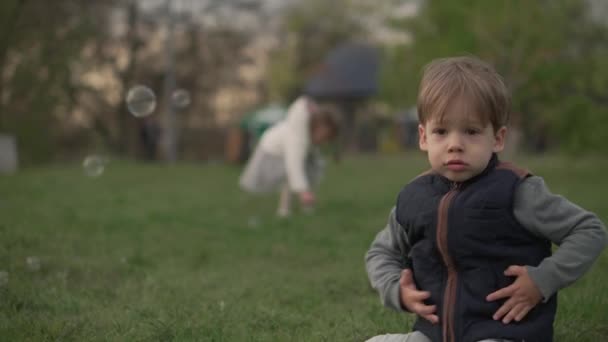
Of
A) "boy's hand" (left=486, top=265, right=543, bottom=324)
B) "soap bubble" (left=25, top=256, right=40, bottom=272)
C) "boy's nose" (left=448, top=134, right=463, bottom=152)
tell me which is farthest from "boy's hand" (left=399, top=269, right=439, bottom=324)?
"soap bubble" (left=25, top=256, right=40, bottom=272)

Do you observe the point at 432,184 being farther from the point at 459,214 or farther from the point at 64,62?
the point at 64,62

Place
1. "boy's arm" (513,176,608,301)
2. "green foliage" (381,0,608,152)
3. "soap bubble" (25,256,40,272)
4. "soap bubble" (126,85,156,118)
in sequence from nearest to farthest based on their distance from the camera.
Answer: "boy's arm" (513,176,608,301)
"soap bubble" (25,256,40,272)
"soap bubble" (126,85,156,118)
"green foliage" (381,0,608,152)

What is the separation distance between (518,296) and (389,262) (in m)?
0.54

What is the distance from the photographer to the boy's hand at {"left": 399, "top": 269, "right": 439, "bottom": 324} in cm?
266

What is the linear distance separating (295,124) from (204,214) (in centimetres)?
169

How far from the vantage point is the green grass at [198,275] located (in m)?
3.61

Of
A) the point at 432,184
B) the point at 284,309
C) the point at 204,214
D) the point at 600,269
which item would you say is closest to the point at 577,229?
the point at 432,184

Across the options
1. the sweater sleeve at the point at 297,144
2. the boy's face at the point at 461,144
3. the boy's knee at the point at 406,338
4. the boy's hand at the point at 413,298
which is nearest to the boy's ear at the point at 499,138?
the boy's face at the point at 461,144

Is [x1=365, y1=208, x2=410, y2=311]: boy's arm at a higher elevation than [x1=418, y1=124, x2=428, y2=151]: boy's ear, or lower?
lower

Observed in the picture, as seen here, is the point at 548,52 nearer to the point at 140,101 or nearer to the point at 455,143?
the point at 140,101

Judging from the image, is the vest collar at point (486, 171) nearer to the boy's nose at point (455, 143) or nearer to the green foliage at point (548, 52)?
the boy's nose at point (455, 143)

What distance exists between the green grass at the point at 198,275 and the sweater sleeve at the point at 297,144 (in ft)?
1.82

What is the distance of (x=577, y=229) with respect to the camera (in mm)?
2496

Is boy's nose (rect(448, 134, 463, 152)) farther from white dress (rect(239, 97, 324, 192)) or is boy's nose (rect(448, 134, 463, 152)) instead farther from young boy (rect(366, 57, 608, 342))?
white dress (rect(239, 97, 324, 192))
